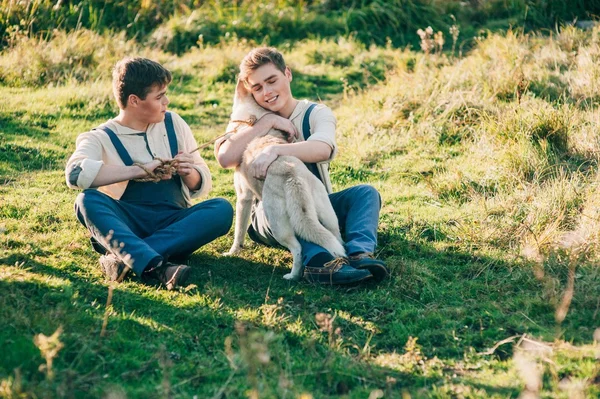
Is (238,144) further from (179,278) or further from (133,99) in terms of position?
(179,278)

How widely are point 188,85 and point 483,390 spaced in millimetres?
7021

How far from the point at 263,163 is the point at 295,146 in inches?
10.6

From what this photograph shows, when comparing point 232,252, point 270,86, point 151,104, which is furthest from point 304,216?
point 151,104

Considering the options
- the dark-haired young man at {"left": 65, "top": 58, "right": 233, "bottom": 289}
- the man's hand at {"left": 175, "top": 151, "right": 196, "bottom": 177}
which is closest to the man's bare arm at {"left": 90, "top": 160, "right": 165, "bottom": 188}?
the dark-haired young man at {"left": 65, "top": 58, "right": 233, "bottom": 289}

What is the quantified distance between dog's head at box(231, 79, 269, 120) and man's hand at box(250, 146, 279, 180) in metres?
0.56

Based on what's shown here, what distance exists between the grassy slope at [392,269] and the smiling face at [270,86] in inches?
42.3

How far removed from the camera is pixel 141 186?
462 cm

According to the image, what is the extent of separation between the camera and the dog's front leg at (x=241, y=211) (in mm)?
4770

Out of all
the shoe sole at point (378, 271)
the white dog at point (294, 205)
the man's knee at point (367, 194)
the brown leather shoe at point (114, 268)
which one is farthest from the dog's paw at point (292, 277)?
the brown leather shoe at point (114, 268)

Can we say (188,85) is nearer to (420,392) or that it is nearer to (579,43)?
(579,43)

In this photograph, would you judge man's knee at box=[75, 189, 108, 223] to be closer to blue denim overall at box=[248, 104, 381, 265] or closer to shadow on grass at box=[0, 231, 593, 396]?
shadow on grass at box=[0, 231, 593, 396]

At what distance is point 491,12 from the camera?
436 inches

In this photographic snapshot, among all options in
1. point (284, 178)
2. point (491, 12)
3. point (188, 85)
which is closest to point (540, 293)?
point (284, 178)

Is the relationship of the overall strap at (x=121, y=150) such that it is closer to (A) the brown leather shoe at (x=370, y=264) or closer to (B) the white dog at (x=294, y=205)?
(B) the white dog at (x=294, y=205)
